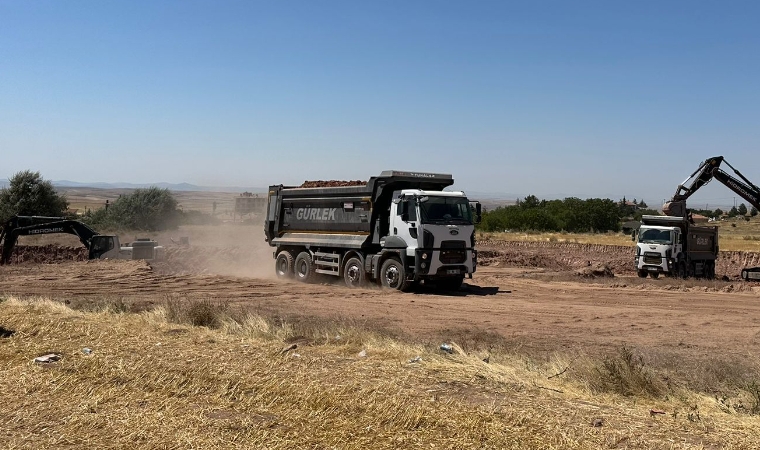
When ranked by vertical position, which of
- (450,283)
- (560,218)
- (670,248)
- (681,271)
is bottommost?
(450,283)

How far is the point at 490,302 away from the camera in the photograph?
20.8m

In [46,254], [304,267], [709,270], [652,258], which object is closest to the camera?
[304,267]

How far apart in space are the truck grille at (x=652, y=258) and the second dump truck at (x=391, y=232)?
12.1 metres

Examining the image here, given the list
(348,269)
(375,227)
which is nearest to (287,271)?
Result: (348,269)

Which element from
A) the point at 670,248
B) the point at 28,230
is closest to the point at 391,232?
the point at 670,248

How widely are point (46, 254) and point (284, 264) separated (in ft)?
56.7

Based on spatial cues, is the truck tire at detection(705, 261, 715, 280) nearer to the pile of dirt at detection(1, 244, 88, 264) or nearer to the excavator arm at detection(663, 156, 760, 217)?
the excavator arm at detection(663, 156, 760, 217)

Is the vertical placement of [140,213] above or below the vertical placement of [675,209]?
below

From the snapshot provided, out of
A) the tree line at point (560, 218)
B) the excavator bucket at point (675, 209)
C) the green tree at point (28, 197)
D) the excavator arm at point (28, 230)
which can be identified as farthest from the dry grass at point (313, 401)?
the tree line at point (560, 218)

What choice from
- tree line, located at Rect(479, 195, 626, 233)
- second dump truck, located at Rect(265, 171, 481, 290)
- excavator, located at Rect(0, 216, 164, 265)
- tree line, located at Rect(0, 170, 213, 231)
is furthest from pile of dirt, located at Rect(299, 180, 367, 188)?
tree line, located at Rect(479, 195, 626, 233)

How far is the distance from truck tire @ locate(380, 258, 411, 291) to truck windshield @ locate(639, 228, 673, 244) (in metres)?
14.7

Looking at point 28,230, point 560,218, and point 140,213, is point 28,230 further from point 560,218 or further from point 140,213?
point 560,218

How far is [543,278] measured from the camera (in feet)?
98.0

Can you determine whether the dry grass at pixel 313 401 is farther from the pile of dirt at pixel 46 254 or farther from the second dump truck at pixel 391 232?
the pile of dirt at pixel 46 254
